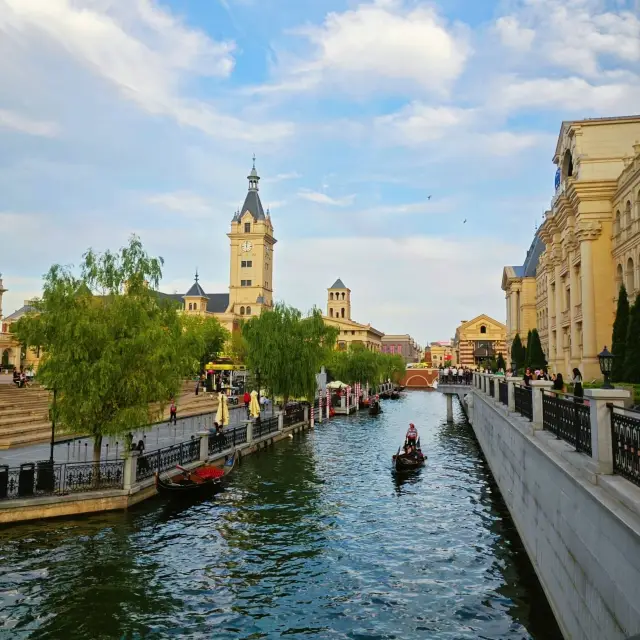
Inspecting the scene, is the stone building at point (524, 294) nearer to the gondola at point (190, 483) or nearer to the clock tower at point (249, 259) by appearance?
the gondola at point (190, 483)

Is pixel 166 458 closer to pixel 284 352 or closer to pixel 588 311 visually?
pixel 284 352

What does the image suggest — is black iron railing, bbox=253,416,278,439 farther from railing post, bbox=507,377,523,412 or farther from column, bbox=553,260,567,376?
column, bbox=553,260,567,376

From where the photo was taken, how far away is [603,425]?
8.38 meters

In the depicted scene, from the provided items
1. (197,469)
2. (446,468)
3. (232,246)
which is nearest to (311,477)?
(197,469)

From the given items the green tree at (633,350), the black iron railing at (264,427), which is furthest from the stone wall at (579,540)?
the black iron railing at (264,427)

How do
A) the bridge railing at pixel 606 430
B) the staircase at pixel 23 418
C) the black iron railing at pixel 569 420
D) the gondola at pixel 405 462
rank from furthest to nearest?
the gondola at pixel 405 462
the staircase at pixel 23 418
the black iron railing at pixel 569 420
the bridge railing at pixel 606 430

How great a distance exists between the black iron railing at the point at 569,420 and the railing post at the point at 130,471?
514 inches

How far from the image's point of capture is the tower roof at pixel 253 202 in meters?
146

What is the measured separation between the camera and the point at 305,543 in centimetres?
1605

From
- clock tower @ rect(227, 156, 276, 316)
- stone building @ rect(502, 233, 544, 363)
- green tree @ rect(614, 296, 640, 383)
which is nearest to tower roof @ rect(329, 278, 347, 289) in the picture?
clock tower @ rect(227, 156, 276, 316)

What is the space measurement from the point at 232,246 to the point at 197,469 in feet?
414

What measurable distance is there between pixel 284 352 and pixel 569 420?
32.5m

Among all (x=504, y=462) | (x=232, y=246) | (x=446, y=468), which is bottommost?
(x=446, y=468)

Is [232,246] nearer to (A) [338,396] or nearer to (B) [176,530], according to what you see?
(A) [338,396]
